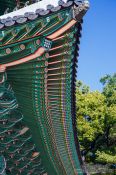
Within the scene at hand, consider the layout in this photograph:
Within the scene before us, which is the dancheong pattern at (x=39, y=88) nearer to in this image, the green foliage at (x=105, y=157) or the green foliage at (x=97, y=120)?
the green foliage at (x=105, y=157)

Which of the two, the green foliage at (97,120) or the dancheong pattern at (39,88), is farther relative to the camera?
the green foliage at (97,120)

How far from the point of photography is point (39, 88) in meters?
8.78

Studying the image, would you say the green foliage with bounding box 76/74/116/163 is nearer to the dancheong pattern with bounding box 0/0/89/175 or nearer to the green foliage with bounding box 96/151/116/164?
the green foliage with bounding box 96/151/116/164

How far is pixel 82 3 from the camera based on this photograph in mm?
7840

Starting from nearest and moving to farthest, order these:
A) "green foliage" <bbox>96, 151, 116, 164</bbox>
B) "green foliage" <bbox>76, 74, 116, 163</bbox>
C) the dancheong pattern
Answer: the dancheong pattern
"green foliage" <bbox>96, 151, 116, 164</bbox>
"green foliage" <bbox>76, 74, 116, 163</bbox>

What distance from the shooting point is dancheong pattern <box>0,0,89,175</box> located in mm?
7742

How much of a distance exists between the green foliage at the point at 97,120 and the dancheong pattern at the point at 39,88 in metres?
18.9

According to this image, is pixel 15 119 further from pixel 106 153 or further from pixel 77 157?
pixel 106 153

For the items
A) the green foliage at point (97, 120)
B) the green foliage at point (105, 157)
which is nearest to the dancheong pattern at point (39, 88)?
the green foliage at point (105, 157)

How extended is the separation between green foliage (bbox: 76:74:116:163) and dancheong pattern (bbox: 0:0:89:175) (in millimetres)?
18920

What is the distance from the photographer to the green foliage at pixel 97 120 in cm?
3108

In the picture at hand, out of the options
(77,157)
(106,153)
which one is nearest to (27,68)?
(77,157)

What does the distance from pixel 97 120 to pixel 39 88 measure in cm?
2303

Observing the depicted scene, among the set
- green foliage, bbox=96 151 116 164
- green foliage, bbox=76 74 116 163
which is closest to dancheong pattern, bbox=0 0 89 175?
green foliage, bbox=96 151 116 164
